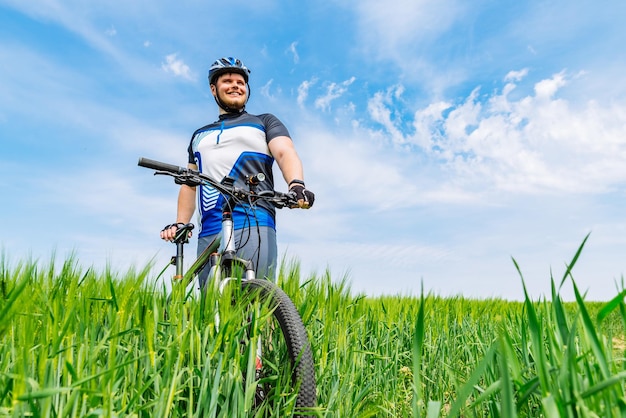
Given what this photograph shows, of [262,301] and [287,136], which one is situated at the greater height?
[287,136]

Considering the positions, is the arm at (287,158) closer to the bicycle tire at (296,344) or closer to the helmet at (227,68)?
the helmet at (227,68)

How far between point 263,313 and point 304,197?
95 cm

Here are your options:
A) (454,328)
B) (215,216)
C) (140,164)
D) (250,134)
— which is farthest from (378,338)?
(140,164)

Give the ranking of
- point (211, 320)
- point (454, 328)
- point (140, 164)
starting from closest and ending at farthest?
1. point (211, 320)
2. point (140, 164)
3. point (454, 328)

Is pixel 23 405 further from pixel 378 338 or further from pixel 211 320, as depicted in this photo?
pixel 378 338

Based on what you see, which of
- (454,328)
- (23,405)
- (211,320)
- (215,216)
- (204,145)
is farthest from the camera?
(454,328)

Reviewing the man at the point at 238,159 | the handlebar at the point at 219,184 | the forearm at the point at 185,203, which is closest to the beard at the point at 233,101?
Answer: the man at the point at 238,159

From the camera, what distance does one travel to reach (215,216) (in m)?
4.16

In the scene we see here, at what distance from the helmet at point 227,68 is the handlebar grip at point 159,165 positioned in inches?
61.9

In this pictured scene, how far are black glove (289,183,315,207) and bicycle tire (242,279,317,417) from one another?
0.68 metres

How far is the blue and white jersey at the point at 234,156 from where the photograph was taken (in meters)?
4.18

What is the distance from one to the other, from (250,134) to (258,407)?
2.23 meters

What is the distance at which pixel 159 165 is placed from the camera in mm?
3279

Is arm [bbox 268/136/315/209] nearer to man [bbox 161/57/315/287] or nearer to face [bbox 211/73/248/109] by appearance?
man [bbox 161/57/315/287]
